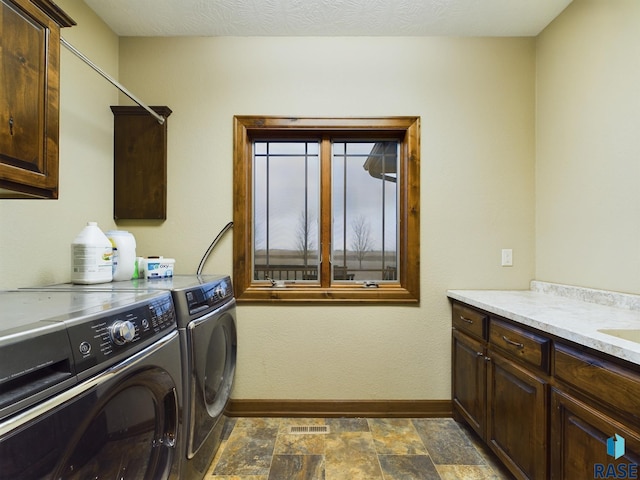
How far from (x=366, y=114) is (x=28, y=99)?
1.74 m

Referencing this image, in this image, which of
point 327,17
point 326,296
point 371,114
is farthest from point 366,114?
point 326,296

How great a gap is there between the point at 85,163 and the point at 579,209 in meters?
2.91

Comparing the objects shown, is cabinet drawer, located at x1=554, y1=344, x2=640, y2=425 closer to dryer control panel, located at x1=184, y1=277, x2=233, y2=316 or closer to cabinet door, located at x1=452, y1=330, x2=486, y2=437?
cabinet door, located at x1=452, y1=330, x2=486, y2=437

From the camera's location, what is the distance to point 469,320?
188cm

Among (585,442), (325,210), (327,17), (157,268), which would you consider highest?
A: (327,17)

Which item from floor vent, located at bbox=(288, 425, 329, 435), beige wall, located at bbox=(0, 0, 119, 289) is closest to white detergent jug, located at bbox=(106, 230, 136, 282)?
beige wall, located at bbox=(0, 0, 119, 289)

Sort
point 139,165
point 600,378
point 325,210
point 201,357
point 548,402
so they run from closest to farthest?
1. point 600,378
2. point 548,402
3. point 201,357
4. point 139,165
5. point 325,210

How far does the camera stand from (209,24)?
2039 millimetres

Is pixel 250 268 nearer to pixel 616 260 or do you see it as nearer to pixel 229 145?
pixel 229 145

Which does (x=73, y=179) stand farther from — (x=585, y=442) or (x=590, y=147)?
(x=590, y=147)

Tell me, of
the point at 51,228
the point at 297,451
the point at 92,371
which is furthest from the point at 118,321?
the point at 297,451

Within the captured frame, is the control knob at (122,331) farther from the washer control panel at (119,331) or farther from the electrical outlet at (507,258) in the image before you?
the electrical outlet at (507,258)

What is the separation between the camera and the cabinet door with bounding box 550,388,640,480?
0.93 m

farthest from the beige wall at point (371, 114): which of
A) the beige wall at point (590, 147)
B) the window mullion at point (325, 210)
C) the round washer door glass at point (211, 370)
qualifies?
the round washer door glass at point (211, 370)
